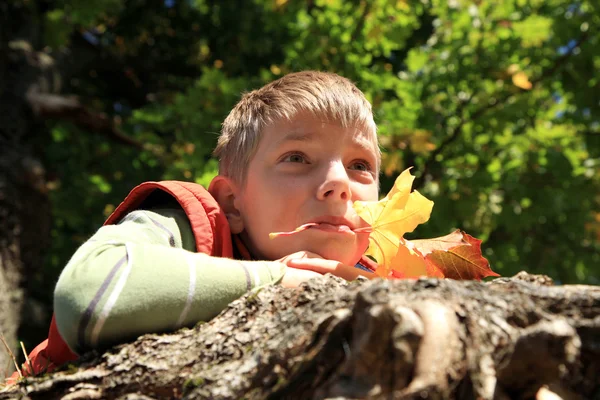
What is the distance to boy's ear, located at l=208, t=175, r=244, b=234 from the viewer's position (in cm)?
178

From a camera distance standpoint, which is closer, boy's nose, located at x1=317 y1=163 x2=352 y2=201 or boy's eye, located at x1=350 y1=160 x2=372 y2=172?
boy's nose, located at x1=317 y1=163 x2=352 y2=201

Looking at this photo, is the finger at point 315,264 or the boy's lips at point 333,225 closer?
the finger at point 315,264

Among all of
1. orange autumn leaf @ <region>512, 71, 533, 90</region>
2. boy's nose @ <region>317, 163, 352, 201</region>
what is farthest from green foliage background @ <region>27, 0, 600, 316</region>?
boy's nose @ <region>317, 163, 352, 201</region>

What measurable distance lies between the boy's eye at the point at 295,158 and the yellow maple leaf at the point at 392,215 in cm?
34

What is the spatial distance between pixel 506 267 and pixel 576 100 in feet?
4.81

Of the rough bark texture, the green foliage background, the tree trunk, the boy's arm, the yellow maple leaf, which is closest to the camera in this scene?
the rough bark texture

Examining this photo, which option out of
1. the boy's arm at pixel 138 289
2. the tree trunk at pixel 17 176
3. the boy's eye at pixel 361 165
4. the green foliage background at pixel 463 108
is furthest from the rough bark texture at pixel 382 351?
the green foliage background at pixel 463 108

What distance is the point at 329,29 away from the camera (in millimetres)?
4719

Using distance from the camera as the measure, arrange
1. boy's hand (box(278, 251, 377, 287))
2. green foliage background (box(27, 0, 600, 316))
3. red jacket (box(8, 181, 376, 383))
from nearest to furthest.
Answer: boy's hand (box(278, 251, 377, 287)), red jacket (box(8, 181, 376, 383)), green foliage background (box(27, 0, 600, 316))

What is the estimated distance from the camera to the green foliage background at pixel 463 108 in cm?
432

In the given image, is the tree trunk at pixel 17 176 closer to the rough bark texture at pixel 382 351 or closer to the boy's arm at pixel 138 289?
the boy's arm at pixel 138 289

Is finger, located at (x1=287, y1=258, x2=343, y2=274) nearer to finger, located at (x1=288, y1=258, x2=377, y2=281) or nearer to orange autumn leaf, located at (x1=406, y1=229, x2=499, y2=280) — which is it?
finger, located at (x1=288, y1=258, x2=377, y2=281)

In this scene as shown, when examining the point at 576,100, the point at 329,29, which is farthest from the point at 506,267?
the point at 329,29

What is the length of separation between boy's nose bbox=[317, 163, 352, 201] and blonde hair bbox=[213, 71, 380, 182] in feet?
0.68
